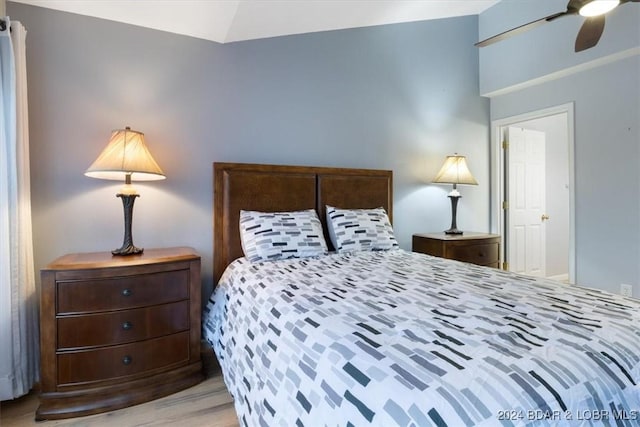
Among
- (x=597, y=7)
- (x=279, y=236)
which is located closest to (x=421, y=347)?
(x=279, y=236)

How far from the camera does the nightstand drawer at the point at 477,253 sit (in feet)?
10.0

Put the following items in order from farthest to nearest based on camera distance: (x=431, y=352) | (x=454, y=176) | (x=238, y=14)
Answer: (x=454, y=176) < (x=238, y=14) < (x=431, y=352)

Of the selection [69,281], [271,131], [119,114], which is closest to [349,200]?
[271,131]

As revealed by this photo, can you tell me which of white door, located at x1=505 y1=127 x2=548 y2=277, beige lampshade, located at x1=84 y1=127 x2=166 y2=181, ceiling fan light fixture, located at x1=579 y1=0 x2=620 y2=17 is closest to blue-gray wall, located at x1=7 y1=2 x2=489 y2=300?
beige lampshade, located at x1=84 y1=127 x2=166 y2=181

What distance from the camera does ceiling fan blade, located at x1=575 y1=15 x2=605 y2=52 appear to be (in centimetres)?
Answer: 191

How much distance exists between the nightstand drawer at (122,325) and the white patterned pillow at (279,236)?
1.83 feet

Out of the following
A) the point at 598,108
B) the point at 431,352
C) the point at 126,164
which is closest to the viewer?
the point at 431,352

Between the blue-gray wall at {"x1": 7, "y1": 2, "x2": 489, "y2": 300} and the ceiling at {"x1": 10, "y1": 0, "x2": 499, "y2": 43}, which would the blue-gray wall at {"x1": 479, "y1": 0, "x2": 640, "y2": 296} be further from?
the ceiling at {"x1": 10, "y1": 0, "x2": 499, "y2": 43}

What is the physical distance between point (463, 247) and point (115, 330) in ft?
9.30

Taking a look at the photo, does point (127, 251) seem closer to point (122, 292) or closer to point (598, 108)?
point (122, 292)

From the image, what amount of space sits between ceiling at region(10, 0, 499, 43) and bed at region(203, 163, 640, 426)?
176 cm

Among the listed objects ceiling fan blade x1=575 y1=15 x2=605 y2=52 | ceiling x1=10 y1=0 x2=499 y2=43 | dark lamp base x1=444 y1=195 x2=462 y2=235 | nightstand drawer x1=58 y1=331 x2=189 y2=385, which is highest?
ceiling x1=10 y1=0 x2=499 y2=43

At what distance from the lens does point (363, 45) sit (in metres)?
3.12

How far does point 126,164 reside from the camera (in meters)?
1.95
